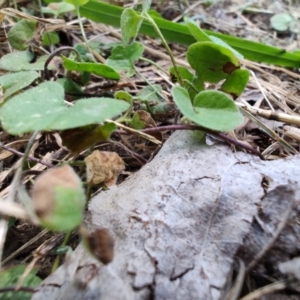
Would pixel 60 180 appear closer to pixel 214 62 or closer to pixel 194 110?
pixel 194 110

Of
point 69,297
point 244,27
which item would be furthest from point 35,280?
point 244,27

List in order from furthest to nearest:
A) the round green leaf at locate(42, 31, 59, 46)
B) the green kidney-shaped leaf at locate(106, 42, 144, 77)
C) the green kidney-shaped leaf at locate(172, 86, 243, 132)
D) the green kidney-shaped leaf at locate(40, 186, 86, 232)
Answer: the round green leaf at locate(42, 31, 59, 46)
the green kidney-shaped leaf at locate(106, 42, 144, 77)
the green kidney-shaped leaf at locate(172, 86, 243, 132)
the green kidney-shaped leaf at locate(40, 186, 86, 232)

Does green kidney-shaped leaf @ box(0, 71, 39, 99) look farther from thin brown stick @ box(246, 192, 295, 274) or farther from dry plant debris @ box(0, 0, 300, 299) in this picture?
thin brown stick @ box(246, 192, 295, 274)

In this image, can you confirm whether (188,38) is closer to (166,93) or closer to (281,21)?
(166,93)

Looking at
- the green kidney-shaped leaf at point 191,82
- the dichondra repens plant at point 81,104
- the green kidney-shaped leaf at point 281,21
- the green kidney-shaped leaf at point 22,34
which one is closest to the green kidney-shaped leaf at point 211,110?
the dichondra repens plant at point 81,104

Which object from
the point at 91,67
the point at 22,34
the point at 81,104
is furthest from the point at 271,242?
the point at 22,34

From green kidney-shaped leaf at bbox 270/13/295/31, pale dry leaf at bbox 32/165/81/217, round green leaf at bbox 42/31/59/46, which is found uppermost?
pale dry leaf at bbox 32/165/81/217

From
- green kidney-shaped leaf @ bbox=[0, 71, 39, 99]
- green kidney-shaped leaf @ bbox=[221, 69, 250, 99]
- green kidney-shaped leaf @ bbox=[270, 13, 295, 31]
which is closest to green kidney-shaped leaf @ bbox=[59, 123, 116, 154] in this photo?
green kidney-shaped leaf @ bbox=[0, 71, 39, 99]
